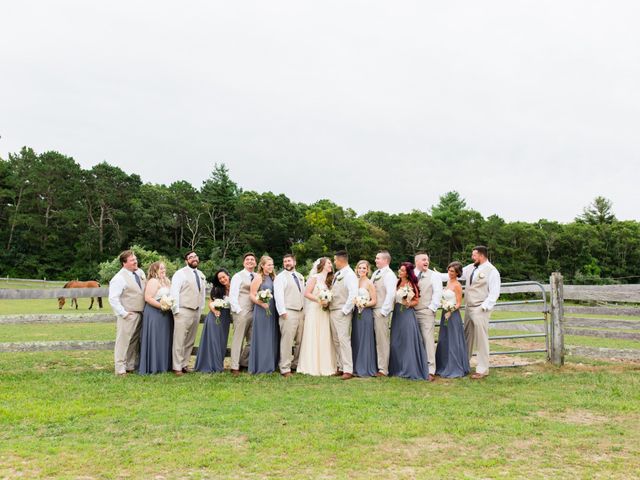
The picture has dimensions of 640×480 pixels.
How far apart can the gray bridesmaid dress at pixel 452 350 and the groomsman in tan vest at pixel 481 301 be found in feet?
0.67

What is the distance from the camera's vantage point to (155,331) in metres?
8.95

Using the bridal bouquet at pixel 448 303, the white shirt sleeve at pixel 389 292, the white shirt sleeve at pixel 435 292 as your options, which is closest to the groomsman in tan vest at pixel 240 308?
the white shirt sleeve at pixel 389 292

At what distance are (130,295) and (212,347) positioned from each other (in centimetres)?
157

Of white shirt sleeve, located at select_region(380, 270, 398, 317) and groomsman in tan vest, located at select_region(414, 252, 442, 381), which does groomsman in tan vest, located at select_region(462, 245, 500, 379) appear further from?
white shirt sleeve, located at select_region(380, 270, 398, 317)

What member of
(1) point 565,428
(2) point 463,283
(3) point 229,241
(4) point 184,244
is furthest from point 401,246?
(1) point 565,428

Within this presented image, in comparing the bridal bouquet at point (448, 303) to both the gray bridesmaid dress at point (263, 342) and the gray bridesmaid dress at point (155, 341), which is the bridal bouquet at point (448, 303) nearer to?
the gray bridesmaid dress at point (263, 342)

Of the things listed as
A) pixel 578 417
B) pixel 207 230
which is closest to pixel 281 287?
pixel 578 417

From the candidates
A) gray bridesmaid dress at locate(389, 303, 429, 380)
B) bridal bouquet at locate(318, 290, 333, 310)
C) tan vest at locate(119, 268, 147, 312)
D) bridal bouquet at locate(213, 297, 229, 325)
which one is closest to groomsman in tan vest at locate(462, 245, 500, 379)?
gray bridesmaid dress at locate(389, 303, 429, 380)

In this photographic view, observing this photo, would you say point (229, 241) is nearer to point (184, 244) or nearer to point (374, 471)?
point (184, 244)

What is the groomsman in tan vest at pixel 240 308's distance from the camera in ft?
30.3

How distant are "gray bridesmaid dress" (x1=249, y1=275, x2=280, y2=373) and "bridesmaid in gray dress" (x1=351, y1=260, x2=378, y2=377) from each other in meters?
1.33

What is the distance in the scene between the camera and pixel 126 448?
506 cm

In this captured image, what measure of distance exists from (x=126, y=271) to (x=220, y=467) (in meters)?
5.22

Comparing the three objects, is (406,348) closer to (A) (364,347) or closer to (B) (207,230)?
(A) (364,347)
